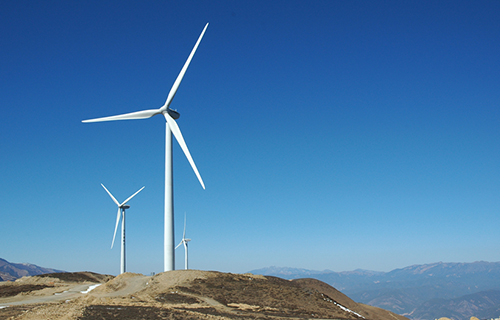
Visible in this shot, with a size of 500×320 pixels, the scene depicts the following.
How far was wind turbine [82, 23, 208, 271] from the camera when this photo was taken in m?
51.4

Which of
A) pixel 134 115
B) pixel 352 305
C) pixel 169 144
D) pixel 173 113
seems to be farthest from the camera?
pixel 352 305

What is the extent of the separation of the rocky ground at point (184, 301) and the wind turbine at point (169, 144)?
13.1 feet

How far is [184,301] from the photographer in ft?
137

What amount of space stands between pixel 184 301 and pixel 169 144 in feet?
74.8

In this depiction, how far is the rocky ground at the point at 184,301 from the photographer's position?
102 ft

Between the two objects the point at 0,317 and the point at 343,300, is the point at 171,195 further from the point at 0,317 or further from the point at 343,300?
the point at 343,300

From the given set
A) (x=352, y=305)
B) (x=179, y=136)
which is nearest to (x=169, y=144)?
(x=179, y=136)

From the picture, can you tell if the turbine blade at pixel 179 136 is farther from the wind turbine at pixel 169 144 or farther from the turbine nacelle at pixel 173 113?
the turbine nacelle at pixel 173 113

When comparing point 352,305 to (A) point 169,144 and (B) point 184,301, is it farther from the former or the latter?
(A) point 169,144

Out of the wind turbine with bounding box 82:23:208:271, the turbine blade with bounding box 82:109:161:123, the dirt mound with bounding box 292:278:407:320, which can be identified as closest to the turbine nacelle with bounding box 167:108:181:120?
the wind turbine with bounding box 82:23:208:271

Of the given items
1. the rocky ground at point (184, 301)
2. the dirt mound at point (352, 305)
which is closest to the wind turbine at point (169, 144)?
the rocky ground at point (184, 301)

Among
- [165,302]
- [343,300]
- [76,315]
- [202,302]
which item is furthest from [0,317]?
[343,300]

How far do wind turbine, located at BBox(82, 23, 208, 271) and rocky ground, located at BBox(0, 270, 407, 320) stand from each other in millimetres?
3996

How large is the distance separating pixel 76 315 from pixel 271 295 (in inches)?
1074
